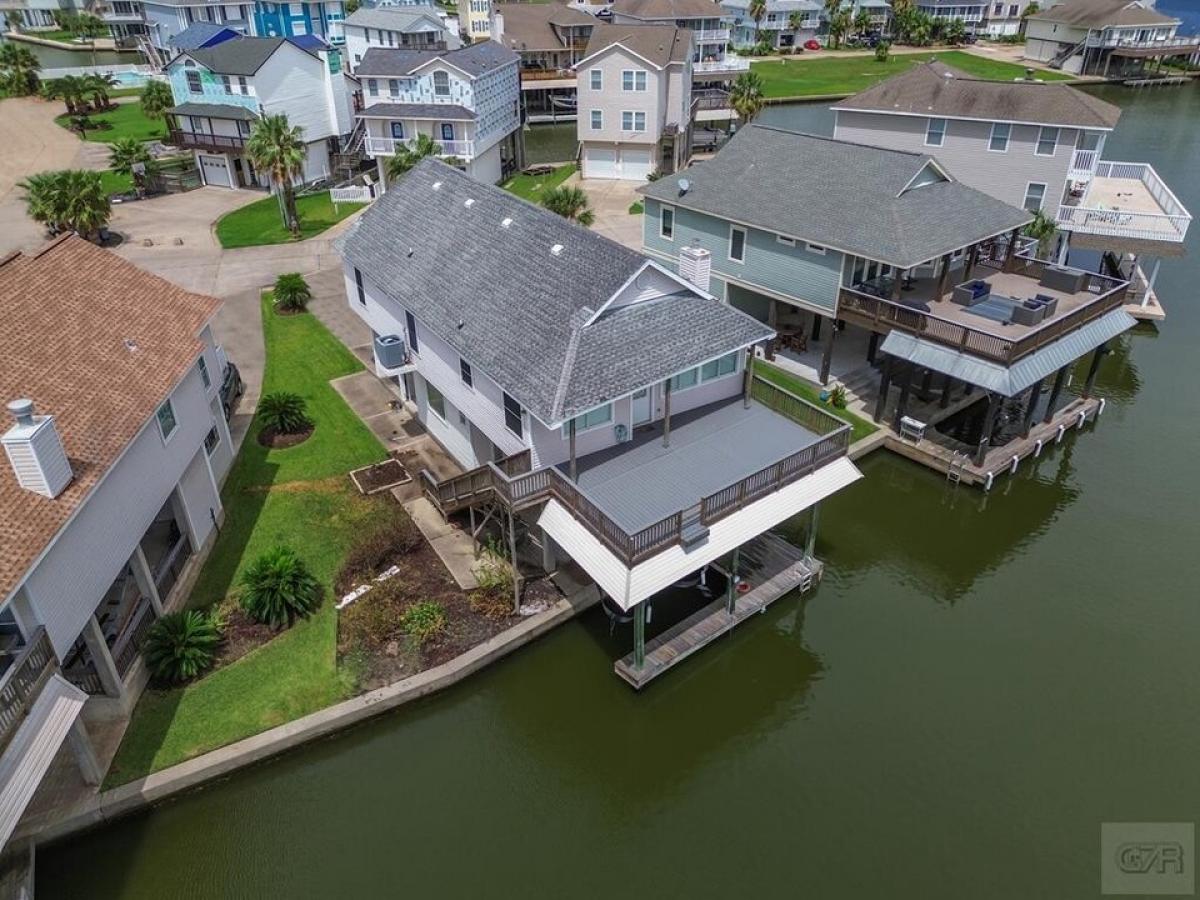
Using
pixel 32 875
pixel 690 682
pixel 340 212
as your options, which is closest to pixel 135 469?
pixel 32 875

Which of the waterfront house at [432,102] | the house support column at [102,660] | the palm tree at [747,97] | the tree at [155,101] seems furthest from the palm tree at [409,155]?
the house support column at [102,660]

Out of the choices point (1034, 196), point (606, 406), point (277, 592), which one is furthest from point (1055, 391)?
point (277, 592)

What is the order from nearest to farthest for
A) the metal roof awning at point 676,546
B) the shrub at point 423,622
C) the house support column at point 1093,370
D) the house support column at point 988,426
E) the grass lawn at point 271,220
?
the metal roof awning at point 676,546, the shrub at point 423,622, the house support column at point 988,426, the house support column at point 1093,370, the grass lawn at point 271,220

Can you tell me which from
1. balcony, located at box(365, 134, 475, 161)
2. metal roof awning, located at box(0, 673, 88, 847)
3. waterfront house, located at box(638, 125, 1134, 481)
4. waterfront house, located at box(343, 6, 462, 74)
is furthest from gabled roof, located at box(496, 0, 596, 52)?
metal roof awning, located at box(0, 673, 88, 847)

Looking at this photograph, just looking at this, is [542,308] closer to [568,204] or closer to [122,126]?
[568,204]

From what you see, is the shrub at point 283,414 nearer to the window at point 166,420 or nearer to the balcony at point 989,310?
the window at point 166,420

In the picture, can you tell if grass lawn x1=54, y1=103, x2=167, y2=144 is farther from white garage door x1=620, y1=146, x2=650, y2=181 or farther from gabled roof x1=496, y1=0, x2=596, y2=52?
white garage door x1=620, y1=146, x2=650, y2=181

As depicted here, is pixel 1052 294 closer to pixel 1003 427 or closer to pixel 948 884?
pixel 1003 427
